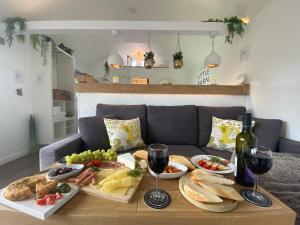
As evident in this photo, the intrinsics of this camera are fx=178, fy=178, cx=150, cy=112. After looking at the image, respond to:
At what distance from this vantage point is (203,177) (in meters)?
0.75

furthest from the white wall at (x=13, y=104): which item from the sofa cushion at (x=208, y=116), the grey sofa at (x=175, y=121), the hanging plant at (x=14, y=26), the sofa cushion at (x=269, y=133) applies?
the sofa cushion at (x=269, y=133)

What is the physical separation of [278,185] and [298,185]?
0.44 feet

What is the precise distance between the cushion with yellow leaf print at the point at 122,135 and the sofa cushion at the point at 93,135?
84mm

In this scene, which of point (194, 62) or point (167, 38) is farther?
point (194, 62)

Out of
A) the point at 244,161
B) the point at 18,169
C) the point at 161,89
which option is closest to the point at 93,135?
the point at 161,89

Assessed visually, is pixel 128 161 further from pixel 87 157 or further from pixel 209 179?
pixel 209 179

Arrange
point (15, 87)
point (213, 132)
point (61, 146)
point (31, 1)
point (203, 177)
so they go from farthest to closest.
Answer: point (15, 87)
point (31, 1)
point (213, 132)
point (61, 146)
point (203, 177)

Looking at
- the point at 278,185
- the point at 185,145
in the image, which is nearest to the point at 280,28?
the point at 185,145

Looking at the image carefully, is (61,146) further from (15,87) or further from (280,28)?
(280,28)

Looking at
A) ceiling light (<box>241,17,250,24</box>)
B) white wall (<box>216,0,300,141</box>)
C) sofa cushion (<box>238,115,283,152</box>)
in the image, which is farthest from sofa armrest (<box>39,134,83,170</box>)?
ceiling light (<box>241,17,250,24</box>)

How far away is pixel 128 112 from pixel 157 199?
5.27ft

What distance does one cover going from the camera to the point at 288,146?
1658mm

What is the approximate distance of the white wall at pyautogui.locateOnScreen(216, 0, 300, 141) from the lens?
→ 5.93ft

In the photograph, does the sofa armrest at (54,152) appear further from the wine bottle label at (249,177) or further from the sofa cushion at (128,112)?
the wine bottle label at (249,177)
